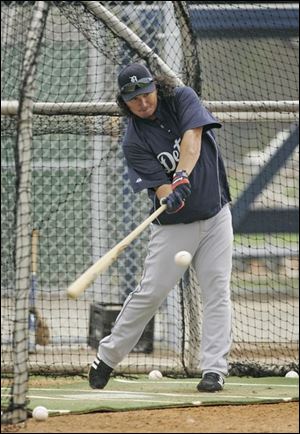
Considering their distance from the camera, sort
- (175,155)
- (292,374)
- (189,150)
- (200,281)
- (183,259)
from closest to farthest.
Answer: (183,259) → (189,150) → (175,155) → (200,281) → (292,374)

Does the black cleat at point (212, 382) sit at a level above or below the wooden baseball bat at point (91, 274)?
below

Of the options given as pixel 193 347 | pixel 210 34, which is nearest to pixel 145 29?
pixel 210 34

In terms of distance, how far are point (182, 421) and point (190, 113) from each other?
1.94 metres

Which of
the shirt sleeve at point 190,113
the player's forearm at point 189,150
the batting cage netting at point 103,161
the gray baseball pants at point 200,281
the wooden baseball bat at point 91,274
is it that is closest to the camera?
the wooden baseball bat at point 91,274

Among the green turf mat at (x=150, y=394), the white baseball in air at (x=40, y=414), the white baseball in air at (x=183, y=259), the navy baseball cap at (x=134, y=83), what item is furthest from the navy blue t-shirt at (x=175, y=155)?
the white baseball in air at (x=40, y=414)

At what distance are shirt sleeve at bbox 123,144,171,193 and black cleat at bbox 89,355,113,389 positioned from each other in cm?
110

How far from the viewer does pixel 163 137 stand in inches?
275

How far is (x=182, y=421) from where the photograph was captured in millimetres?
5867

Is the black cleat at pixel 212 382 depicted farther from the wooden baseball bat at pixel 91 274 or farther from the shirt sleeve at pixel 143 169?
the shirt sleeve at pixel 143 169

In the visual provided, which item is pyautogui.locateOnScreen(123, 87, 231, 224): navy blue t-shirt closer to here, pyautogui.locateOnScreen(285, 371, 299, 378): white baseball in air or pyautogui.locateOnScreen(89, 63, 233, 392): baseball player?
pyautogui.locateOnScreen(89, 63, 233, 392): baseball player

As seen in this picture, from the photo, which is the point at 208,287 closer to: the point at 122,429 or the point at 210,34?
the point at 122,429

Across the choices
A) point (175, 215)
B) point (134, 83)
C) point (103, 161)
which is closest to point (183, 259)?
point (175, 215)

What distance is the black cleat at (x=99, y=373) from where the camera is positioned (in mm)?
7121

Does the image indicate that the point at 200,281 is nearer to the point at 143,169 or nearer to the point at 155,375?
the point at 143,169
